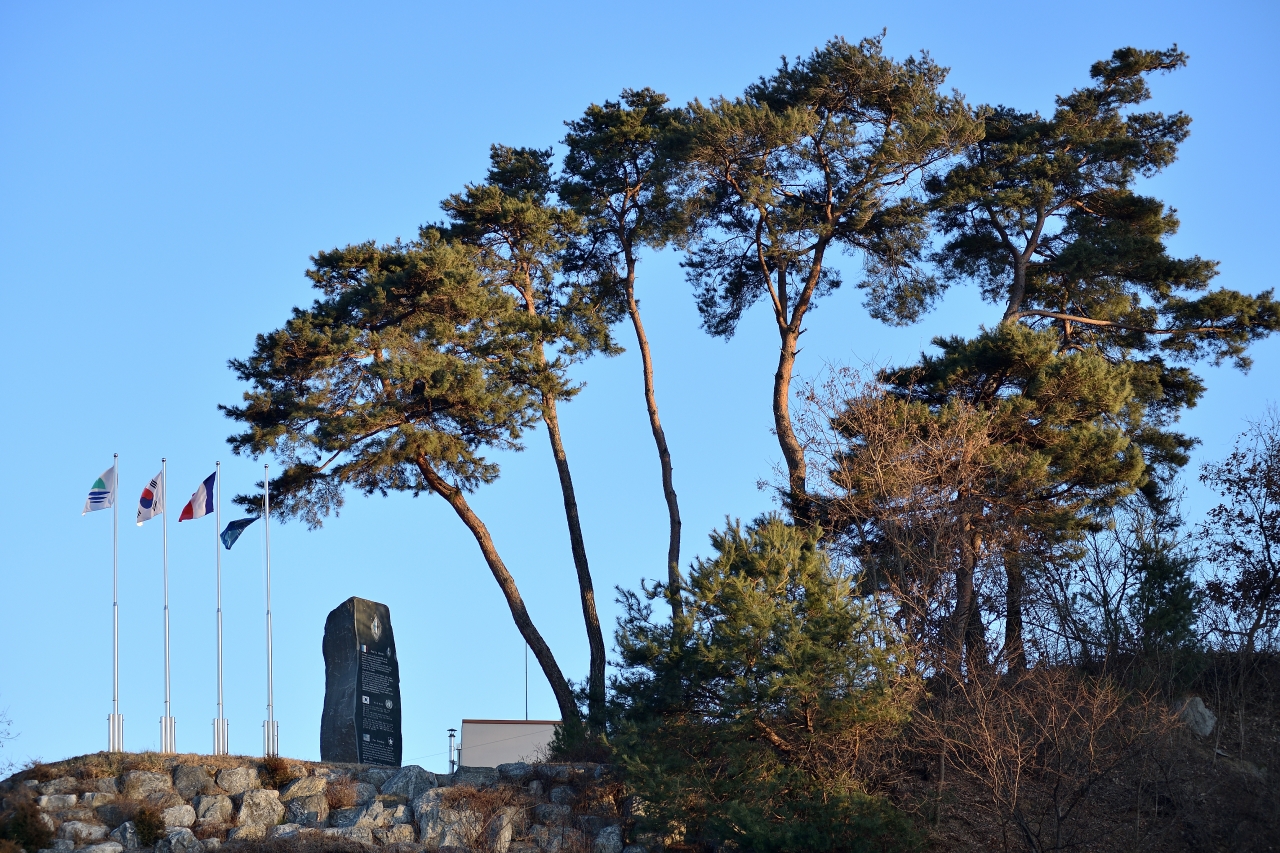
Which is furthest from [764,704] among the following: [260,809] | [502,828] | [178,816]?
[178,816]

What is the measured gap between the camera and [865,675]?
16.1 m

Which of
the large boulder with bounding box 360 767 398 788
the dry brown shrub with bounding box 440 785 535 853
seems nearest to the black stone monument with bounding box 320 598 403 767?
the large boulder with bounding box 360 767 398 788

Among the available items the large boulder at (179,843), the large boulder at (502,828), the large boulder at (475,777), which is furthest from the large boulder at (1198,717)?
the large boulder at (179,843)

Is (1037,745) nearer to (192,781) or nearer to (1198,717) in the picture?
(1198,717)

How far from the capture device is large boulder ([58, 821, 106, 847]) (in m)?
16.5

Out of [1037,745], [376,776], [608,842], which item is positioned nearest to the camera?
[1037,745]

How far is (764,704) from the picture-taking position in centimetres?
1608

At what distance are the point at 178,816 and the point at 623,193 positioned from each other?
13.7 metres

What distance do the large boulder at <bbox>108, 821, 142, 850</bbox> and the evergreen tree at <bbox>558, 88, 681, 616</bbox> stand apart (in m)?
10.8

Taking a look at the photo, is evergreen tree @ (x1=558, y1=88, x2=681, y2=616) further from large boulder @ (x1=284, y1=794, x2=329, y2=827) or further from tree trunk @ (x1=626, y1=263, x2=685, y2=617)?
large boulder @ (x1=284, y1=794, x2=329, y2=827)

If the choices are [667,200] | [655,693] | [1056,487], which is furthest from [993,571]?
[667,200]

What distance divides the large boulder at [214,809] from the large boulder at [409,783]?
6.68 feet

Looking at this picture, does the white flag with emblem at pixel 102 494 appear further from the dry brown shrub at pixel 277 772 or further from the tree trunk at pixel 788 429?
the tree trunk at pixel 788 429

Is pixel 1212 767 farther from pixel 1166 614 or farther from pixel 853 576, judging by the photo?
pixel 853 576
